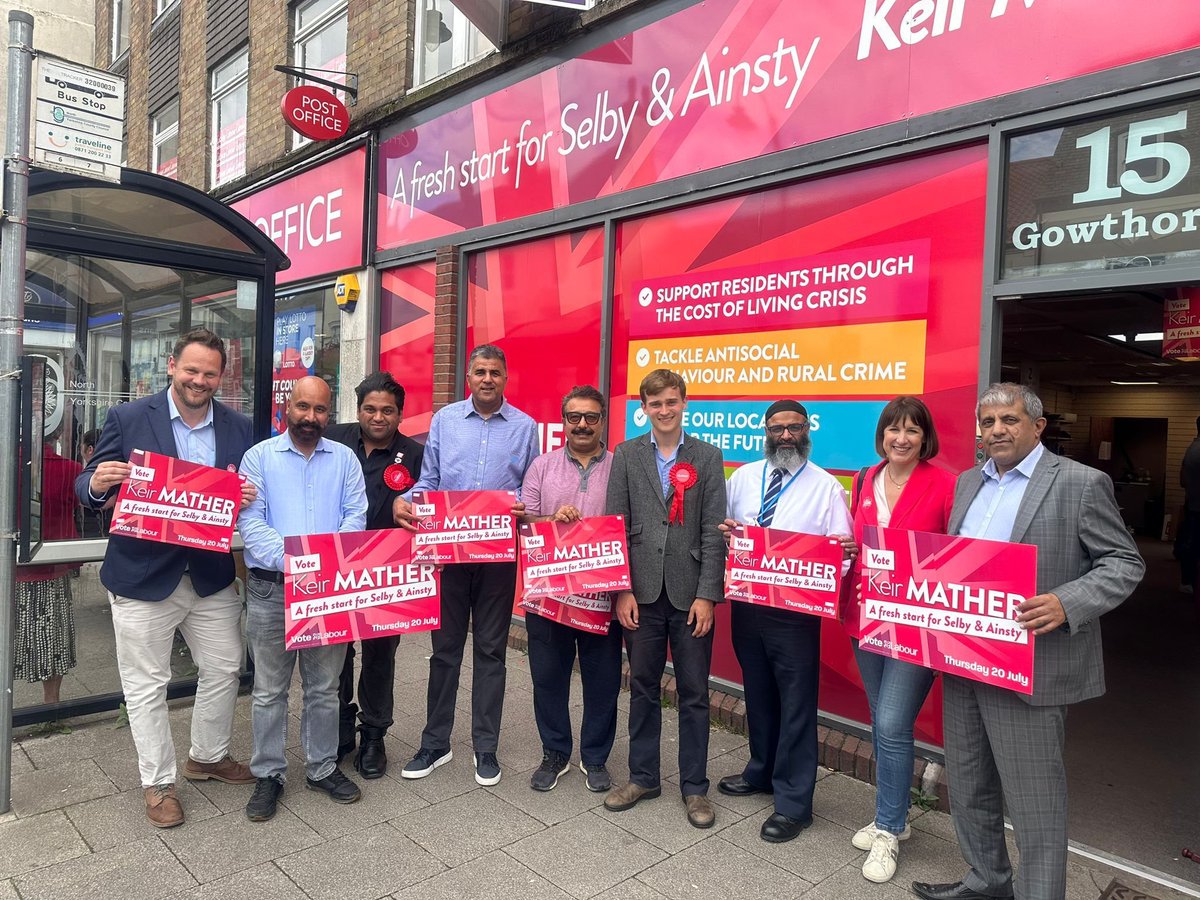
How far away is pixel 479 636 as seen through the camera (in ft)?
12.8

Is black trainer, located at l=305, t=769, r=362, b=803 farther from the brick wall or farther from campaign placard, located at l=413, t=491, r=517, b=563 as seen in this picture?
the brick wall

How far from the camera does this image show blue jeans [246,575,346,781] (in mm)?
3543

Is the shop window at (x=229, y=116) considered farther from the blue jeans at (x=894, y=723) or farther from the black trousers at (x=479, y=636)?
the blue jeans at (x=894, y=723)

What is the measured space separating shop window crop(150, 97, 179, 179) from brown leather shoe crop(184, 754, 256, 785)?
433 inches

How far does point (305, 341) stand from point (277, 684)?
5.98 m

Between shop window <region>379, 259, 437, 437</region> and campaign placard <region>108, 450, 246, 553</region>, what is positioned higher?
shop window <region>379, 259, 437, 437</region>

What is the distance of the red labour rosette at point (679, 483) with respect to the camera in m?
3.45

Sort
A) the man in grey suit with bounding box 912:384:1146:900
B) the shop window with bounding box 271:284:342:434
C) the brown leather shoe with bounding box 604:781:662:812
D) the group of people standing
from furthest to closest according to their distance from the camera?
the shop window with bounding box 271:284:342:434 → the brown leather shoe with bounding box 604:781:662:812 → the group of people standing → the man in grey suit with bounding box 912:384:1146:900

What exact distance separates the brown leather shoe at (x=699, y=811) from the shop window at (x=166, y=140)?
12335 mm

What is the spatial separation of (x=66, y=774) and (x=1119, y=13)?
5.83 meters

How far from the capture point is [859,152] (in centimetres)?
415

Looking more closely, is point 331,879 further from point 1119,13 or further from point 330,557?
point 1119,13

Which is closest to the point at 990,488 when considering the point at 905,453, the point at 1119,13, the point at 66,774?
the point at 905,453

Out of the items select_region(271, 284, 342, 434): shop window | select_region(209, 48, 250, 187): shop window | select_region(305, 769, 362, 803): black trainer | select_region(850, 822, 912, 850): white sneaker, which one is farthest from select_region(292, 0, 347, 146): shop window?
select_region(850, 822, 912, 850): white sneaker
